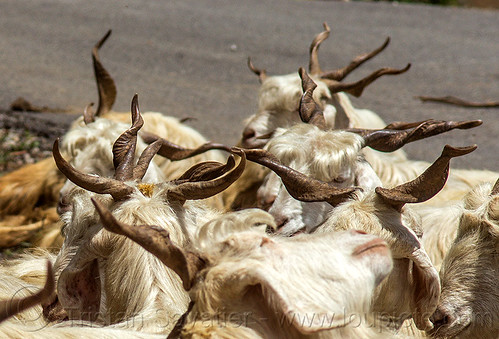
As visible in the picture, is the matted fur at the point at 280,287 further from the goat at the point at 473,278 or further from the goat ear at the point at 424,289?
the goat at the point at 473,278

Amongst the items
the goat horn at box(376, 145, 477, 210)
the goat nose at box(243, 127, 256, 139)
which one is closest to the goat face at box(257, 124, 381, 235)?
the goat horn at box(376, 145, 477, 210)

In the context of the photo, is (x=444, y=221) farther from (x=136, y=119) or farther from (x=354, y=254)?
(x=354, y=254)

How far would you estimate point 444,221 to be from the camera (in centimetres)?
488

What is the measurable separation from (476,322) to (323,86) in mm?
2994

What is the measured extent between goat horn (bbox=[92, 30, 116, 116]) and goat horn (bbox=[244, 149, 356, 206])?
9.28 feet

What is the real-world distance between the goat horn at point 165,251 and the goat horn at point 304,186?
1414 millimetres

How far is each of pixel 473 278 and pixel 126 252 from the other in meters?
1.73

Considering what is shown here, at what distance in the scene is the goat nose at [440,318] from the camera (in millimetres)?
3730

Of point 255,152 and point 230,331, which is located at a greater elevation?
point 230,331

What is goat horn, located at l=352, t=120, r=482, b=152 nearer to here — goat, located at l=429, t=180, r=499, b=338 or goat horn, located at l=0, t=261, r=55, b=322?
goat, located at l=429, t=180, r=499, b=338

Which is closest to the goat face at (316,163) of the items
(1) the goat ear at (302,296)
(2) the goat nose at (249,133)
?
(2) the goat nose at (249,133)

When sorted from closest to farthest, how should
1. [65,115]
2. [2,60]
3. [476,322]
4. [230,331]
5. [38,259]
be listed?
[230,331] → [476,322] → [38,259] → [65,115] → [2,60]

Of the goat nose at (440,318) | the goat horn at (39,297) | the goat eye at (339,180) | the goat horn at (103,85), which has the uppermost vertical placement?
the goat horn at (39,297)

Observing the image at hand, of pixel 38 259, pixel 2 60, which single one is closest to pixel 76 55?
pixel 2 60
